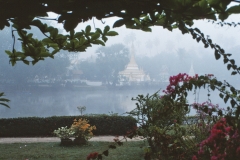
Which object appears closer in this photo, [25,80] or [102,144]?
[102,144]

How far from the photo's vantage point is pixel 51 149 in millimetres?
5562

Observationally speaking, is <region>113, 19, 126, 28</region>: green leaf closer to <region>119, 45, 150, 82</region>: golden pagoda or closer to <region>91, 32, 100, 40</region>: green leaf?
<region>91, 32, 100, 40</region>: green leaf

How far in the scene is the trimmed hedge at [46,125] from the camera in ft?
24.3

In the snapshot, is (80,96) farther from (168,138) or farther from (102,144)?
(168,138)

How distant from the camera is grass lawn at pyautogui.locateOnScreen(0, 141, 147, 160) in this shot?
4859 millimetres

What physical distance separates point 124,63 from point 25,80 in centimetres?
492

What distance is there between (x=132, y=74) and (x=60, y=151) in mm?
10129

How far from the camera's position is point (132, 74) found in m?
15.2

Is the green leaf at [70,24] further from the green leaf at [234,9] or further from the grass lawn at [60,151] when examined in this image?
the grass lawn at [60,151]

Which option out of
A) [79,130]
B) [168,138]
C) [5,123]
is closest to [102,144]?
[79,130]

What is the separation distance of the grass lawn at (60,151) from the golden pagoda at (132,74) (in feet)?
29.6

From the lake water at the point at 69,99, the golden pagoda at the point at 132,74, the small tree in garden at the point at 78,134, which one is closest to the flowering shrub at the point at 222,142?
the small tree in garden at the point at 78,134

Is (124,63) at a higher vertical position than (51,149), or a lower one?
higher

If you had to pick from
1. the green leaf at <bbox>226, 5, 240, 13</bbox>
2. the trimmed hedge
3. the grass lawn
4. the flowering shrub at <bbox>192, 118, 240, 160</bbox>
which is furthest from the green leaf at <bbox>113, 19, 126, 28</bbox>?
the trimmed hedge
